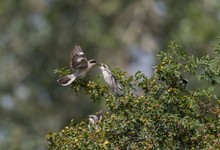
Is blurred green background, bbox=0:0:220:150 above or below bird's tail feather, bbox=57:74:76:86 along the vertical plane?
above

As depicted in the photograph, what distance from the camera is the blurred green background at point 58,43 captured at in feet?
84.8

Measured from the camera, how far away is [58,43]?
26594mm

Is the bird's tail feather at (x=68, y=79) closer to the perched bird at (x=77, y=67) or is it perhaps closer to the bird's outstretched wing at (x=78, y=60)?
the perched bird at (x=77, y=67)

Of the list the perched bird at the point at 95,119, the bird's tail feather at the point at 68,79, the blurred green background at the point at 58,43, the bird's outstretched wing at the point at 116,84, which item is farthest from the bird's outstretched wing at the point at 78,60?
the blurred green background at the point at 58,43

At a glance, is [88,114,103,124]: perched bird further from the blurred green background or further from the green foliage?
the blurred green background

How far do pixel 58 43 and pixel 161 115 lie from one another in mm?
18902

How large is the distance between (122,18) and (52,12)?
1.89 meters

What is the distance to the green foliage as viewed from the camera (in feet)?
25.3

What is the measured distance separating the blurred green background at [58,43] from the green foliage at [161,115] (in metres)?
17.3

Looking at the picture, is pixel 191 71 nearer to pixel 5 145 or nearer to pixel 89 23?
pixel 5 145

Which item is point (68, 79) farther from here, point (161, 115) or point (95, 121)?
point (161, 115)

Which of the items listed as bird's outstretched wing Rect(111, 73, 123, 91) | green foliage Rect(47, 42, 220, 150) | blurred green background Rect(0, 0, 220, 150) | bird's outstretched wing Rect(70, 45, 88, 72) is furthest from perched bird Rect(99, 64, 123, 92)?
blurred green background Rect(0, 0, 220, 150)

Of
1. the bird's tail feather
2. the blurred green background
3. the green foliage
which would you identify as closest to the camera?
the green foliage

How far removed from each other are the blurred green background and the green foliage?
17.3 meters
